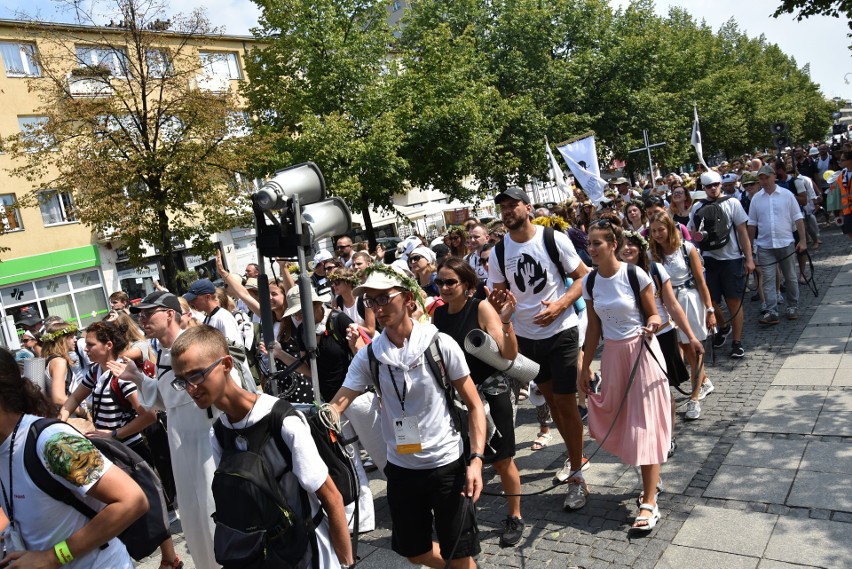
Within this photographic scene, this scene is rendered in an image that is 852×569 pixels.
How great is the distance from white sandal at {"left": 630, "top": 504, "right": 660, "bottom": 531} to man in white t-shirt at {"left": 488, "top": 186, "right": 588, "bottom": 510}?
56cm

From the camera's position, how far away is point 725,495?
14.7ft

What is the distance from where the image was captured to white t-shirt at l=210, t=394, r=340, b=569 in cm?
254

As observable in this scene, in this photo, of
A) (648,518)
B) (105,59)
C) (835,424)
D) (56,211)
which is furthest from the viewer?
(56,211)

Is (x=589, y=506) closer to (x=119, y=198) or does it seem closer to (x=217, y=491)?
(x=217, y=491)

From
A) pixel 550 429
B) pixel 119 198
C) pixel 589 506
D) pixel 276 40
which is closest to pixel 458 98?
pixel 276 40

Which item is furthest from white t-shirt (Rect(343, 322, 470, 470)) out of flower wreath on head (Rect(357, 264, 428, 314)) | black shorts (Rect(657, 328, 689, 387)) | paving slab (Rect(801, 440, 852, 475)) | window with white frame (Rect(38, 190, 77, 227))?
window with white frame (Rect(38, 190, 77, 227))

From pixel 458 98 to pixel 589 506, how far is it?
22118mm

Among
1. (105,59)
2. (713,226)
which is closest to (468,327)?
(713,226)

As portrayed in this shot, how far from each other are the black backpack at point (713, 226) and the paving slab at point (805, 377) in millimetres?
1666

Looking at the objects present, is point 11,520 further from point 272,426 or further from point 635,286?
point 635,286

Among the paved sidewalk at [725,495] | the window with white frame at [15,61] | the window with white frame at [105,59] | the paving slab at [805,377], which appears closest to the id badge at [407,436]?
the paved sidewalk at [725,495]

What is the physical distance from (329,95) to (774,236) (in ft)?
55.5

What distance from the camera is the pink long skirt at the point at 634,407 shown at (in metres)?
4.27

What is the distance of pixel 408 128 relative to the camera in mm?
24766
